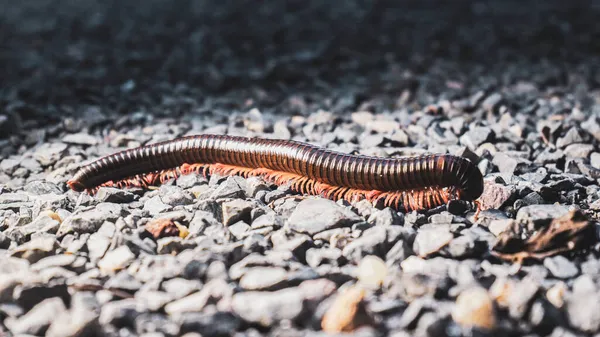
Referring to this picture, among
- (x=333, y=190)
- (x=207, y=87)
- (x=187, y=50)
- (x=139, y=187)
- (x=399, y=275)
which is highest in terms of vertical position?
(x=187, y=50)

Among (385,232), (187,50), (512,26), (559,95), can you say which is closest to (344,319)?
(385,232)

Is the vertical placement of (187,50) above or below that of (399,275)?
above

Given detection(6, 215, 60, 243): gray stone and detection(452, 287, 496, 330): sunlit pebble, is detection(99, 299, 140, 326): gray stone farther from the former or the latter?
detection(452, 287, 496, 330): sunlit pebble

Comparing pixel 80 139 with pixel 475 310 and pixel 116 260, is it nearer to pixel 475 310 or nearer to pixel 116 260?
pixel 116 260

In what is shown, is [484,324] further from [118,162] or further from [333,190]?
[118,162]

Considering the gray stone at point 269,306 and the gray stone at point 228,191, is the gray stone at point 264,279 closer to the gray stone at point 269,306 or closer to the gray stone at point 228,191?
the gray stone at point 269,306

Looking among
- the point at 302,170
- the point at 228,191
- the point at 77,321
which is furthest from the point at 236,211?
the point at 77,321

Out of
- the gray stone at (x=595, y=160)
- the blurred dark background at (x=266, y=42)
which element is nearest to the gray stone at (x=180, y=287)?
the gray stone at (x=595, y=160)
